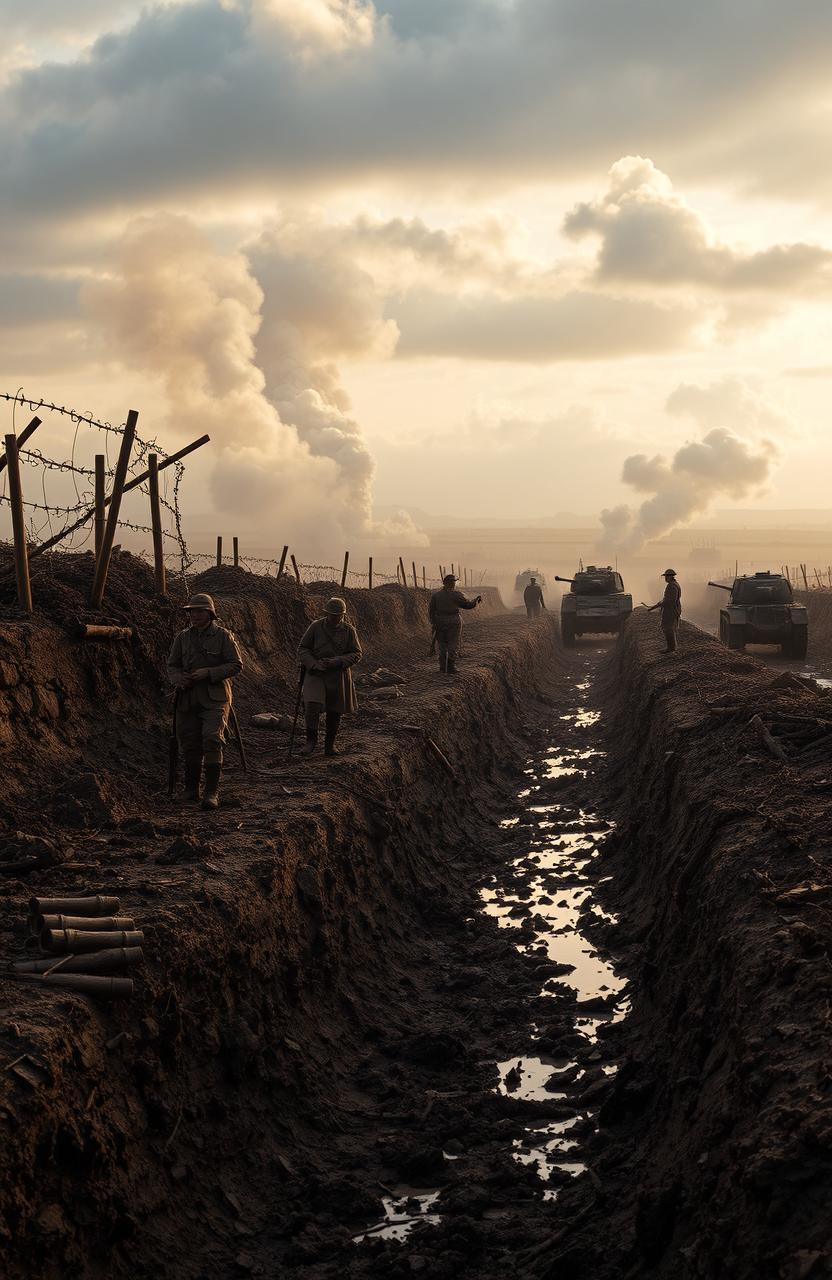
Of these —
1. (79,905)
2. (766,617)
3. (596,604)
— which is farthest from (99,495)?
(596,604)

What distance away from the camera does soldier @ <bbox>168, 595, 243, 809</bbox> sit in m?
9.66

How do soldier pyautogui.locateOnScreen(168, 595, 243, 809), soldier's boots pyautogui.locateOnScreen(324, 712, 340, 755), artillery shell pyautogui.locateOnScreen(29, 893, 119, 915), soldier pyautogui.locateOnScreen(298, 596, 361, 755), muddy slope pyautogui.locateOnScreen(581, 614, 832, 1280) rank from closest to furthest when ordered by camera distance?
muddy slope pyautogui.locateOnScreen(581, 614, 832, 1280) < artillery shell pyautogui.locateOnScreen(29, 893, 119, 915) < soldier pyautogui.locateOnScreen(168, 595, 243, 809) < soldier pyautogui.locateOnScreen(298, 596, 361, 755) < soldier's boots pyautogui.locateOnScreen(324, 712, 340, 755)

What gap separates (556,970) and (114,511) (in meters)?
6.37

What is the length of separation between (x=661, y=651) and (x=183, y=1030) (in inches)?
706

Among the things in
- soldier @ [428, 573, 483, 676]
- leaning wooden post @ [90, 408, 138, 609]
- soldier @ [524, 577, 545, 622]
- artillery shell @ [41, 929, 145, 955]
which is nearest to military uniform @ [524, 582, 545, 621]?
soldier @ [524, 577, 545, 622]

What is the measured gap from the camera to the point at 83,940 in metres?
5.97

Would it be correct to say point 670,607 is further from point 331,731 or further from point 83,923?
point 83,923

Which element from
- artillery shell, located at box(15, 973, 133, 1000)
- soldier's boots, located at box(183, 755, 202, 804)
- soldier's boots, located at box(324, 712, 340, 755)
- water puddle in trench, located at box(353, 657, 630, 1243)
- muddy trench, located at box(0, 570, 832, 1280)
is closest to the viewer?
muddy trench, located at box(0, 570, 832, 1280)

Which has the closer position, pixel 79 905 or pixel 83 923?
pixel 83 923

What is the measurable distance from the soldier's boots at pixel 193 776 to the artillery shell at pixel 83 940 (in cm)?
395

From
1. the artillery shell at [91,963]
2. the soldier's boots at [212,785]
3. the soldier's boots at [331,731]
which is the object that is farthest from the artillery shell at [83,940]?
the soldier's boots at [331,731]

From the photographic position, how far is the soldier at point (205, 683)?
31.7 ft

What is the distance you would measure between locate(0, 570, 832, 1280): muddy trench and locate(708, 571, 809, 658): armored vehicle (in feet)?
51.9

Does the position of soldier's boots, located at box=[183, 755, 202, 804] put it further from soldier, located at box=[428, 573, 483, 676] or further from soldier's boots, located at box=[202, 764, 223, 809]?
soldier, located at box=[428, 573, 483, 676]
